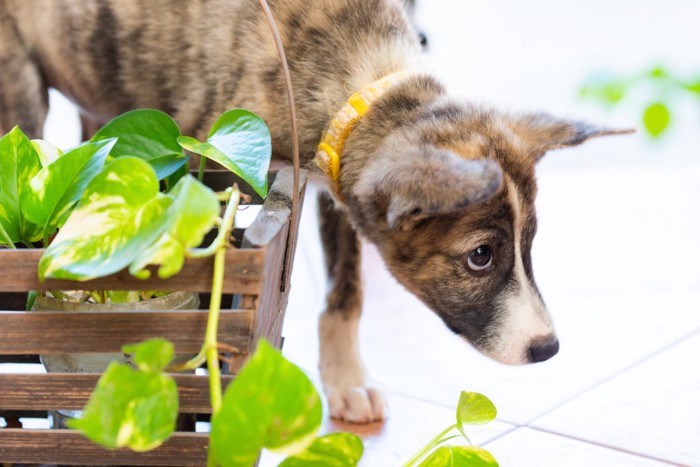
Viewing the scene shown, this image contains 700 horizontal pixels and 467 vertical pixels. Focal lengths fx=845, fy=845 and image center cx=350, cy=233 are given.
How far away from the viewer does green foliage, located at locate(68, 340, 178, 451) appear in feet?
2.65

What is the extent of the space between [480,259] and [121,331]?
75 cm

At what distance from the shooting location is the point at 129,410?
2.73ft

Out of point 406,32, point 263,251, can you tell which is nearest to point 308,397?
point 263,251

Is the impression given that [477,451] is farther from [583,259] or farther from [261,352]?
[583,259]

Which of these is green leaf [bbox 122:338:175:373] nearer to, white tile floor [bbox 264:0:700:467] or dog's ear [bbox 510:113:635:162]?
white tile floor [bbox 264:0:700:467]

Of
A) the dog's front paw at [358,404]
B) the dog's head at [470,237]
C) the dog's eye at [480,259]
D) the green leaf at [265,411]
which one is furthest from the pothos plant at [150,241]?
the dog's front paw at [358,404]

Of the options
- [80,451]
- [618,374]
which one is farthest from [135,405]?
[618,374]

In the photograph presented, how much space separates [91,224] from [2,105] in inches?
48.3

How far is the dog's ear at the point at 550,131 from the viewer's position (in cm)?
170

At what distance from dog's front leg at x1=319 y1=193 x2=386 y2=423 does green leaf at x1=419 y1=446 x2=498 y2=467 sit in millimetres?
651

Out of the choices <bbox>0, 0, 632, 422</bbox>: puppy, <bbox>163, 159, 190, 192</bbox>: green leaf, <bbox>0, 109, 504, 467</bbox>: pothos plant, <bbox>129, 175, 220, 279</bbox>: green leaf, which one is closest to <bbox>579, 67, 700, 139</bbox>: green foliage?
<bbox>0, 0, 632, 422</bbox>: puppy

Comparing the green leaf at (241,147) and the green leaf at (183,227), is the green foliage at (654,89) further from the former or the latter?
the green leaf at (183,227)

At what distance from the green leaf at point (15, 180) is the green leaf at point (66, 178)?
0.09 feet

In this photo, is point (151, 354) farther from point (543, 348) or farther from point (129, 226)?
point (543, 348)
